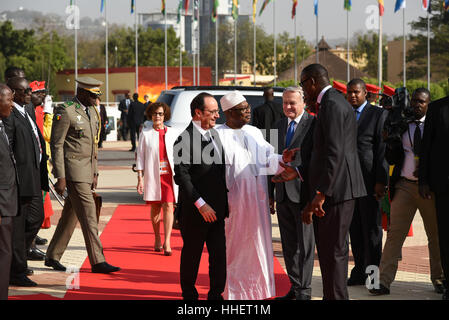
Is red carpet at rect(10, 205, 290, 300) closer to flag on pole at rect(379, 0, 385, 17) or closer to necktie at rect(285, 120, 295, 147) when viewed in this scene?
necktie at rect(285, 120, 295, 147)

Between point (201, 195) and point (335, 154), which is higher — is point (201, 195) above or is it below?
below

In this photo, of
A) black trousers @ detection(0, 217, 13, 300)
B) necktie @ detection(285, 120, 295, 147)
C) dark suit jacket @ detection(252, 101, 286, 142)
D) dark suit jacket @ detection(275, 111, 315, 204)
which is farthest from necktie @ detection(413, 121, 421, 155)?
dark suit jacket @ detection(252, 101, 286, 142)

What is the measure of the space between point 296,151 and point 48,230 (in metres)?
5.75

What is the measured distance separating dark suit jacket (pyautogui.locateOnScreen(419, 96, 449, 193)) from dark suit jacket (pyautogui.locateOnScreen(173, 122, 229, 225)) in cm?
168

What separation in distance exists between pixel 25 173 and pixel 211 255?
210 centimetres

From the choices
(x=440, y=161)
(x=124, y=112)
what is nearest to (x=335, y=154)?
(x=440, y=161)

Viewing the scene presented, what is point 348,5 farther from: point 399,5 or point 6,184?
point 6,184

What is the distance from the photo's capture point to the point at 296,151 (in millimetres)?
A: 6539

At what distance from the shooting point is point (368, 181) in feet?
25.1

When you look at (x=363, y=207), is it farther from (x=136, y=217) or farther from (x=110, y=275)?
(x=136, y=217)

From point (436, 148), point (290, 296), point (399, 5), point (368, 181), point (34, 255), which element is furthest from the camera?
point (399, 5)

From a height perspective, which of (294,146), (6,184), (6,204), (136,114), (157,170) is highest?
(294,146)

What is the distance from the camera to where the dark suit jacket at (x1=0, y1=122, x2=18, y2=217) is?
5734 mm

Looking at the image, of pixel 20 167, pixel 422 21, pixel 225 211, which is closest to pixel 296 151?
pixel 225 211
